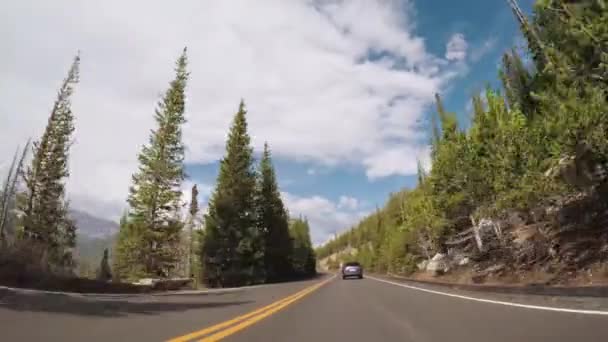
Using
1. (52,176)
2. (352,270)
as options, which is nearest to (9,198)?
(52,176)

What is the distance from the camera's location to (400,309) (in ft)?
31.9

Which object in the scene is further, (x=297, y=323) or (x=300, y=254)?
(x=300, y=254)

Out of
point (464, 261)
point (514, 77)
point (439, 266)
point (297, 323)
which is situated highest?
point (514, 77)

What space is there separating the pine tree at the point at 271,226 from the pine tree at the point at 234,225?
7.11 metres

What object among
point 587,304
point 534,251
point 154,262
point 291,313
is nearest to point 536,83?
point 534,251

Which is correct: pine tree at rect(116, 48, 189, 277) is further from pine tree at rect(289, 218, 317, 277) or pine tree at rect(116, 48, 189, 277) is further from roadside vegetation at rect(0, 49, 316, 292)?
pine tree at rect(289, 218, 317, 277)

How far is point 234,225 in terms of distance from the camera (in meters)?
37.4

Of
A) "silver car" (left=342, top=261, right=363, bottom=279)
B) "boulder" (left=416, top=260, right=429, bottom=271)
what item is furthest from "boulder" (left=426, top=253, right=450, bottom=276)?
"boulder" (left=416, top=260, right=429, bottom=271)

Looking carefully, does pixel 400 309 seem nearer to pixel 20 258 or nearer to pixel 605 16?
pixel 605 16

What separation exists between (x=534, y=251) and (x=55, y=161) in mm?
36408

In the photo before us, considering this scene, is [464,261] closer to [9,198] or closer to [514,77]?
[514,77]

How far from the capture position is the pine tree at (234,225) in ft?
120

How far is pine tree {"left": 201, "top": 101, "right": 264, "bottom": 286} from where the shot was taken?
120 ft

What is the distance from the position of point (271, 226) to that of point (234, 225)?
41.8ft
